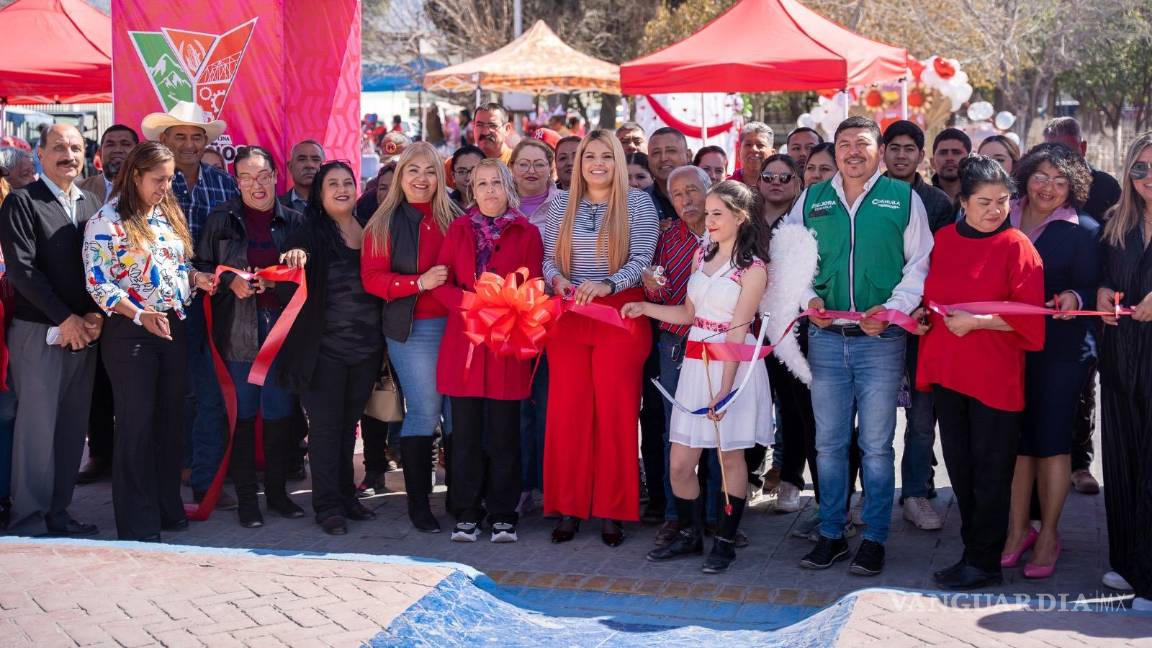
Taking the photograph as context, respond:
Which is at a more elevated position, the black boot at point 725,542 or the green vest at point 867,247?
the green vest at point 867,247

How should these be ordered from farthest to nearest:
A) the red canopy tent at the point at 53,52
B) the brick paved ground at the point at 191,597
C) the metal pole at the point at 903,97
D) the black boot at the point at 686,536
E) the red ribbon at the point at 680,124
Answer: the red ribbon at the point at 680,124 → the metal pole at the point at 903,97 → the red canopy tent at the point at 53,52 → the black boot at the point at 686,536 → the brick paved ground at the point at 191,597

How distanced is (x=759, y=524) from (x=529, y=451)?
4.68 ft

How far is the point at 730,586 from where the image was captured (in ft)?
19.1

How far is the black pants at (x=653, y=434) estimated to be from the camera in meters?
6.76

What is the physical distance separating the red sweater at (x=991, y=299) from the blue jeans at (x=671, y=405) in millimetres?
1373

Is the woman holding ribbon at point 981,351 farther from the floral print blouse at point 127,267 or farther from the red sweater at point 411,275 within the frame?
the floral print blouse at point 127,267

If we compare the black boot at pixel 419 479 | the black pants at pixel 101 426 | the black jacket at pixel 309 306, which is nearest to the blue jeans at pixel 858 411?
the black boot at pixel 419 479

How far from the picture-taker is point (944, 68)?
707 inches

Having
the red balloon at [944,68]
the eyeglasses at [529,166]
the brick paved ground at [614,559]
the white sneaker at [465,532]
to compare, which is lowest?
the brick paved ground at [614,559]

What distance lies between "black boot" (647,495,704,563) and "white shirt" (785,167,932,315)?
1.25 meters

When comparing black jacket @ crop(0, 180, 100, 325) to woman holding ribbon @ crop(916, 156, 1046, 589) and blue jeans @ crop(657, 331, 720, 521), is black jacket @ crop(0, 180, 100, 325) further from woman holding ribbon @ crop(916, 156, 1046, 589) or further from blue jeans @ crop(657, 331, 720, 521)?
woman holding ribbon @ crop(916, 156, 1046, 589)

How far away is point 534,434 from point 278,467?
60.2 inches

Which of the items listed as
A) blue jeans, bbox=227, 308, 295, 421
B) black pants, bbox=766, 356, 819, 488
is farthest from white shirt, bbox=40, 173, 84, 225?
black pants, bbox=766, 356, 819, 488

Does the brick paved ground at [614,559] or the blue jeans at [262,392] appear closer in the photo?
the brick paved ground at [614,559]
